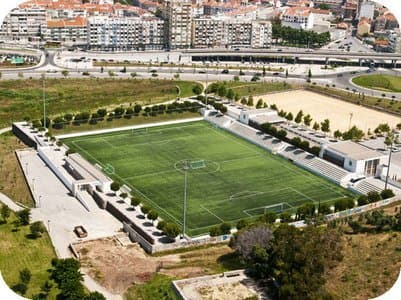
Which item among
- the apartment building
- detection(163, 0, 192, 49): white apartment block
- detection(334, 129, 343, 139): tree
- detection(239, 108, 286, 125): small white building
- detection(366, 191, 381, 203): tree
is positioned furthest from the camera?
the apartment building

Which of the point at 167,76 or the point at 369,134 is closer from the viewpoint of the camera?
the point at 369,134

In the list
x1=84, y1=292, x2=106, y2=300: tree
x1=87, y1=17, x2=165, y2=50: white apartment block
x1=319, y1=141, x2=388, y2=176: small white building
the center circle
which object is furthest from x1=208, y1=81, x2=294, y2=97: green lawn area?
x1=84, y1=292, x2=106, y2=300: tree

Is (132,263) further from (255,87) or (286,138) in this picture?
(255,87)

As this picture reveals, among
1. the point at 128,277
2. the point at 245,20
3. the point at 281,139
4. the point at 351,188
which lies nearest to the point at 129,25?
the point at 245,20

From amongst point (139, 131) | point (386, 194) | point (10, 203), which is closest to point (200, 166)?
point (139, 131)

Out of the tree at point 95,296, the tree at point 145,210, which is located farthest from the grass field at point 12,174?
the tree at point 95,296

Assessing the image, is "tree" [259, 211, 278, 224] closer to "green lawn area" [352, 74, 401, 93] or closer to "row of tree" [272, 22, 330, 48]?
"green lawn area" [352, 74, 401, 93]

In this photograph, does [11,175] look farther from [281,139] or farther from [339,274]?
[339,274]
